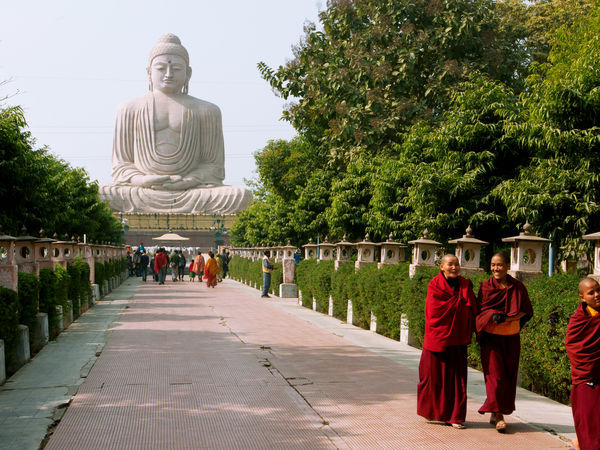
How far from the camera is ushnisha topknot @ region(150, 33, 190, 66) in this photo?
50000 mm

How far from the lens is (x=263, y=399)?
6.91 m

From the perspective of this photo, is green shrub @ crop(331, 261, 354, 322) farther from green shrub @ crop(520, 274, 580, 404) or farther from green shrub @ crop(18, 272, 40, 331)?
green shrub @ crop(520, 274, 580, 404)

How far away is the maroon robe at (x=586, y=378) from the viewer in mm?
4852

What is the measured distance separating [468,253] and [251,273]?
772 inches

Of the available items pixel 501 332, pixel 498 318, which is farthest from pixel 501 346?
pixel 498 318

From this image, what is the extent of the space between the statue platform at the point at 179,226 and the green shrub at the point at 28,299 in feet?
141

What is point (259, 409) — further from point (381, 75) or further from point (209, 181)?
point (209, 181)

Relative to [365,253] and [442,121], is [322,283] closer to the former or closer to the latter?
[365,253]

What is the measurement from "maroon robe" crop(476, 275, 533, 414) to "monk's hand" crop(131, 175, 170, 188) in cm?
4570

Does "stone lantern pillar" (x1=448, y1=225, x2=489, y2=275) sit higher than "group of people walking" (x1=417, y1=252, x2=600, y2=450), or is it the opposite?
"stone lantern pillar" (x1=448, y1=225, x2=489, y2=275)

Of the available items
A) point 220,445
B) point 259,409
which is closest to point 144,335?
point 259,409

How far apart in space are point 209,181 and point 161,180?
3.52m

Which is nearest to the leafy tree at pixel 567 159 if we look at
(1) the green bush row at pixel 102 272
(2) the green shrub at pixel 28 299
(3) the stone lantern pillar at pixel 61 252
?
(2) the green shrub at pixel 28 299

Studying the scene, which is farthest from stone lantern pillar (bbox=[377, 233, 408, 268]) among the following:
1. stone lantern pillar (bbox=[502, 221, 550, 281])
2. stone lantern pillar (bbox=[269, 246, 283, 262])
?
stone lantern pillar (bbox=[269, 246, 283, 262])
